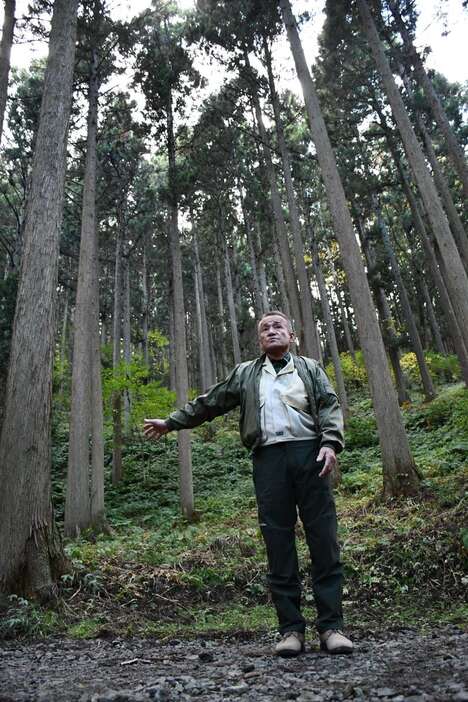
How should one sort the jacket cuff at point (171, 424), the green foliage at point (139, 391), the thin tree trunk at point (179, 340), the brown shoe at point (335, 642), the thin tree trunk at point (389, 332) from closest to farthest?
1. the brown shoe at point (335, 642)
2. the jacket cuff at point (171, 424)
3. the thin tree trunk at point (179, 340)
4. the green foliage at point (139, 391)
5. the thin tree trunk at point (389, 332)

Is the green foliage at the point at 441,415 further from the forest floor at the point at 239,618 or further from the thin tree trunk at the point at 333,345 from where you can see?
the forest floor at the point at 239,618

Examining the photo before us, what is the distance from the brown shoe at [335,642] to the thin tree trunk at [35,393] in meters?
2.77

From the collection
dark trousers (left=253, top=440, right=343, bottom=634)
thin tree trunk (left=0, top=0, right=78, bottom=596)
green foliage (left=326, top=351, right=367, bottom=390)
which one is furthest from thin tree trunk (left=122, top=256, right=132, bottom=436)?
green foliage (left=326, top=351, right=367, bottom=390)

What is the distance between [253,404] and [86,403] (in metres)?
7.87

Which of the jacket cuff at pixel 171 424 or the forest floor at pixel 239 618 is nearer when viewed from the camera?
the forest floor at pixel 239 618

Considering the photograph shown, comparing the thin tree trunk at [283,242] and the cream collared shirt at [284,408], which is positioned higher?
the thin tree trunk at [283,242]

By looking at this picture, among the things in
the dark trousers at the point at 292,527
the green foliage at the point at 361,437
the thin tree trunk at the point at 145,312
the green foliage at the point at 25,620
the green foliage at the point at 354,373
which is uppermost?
the thin tree trunk at the point at 145,312

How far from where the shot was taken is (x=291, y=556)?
9.30 ft

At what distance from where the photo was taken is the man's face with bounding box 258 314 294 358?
331 cm

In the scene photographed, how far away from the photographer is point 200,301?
24766mm

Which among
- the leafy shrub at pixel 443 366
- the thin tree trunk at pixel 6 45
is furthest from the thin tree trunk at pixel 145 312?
the thin tree trunk at pixel 6 45

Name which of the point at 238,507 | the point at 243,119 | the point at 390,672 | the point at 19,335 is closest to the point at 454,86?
the point at 243,119

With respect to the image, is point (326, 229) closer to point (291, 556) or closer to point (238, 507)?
point (238, 507)

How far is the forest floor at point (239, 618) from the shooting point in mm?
2074
